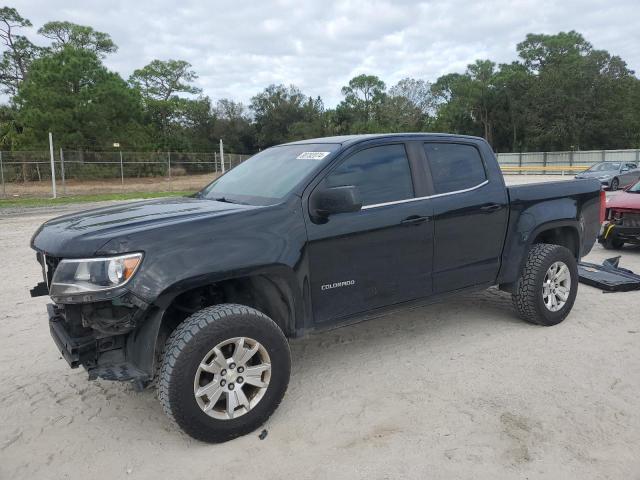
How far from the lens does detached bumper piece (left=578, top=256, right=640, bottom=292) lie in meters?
6.22

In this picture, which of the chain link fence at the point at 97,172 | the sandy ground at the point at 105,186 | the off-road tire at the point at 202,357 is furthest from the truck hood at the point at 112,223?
the sandy ground at the point at 105,186

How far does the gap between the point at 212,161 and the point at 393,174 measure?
3126 centimetres

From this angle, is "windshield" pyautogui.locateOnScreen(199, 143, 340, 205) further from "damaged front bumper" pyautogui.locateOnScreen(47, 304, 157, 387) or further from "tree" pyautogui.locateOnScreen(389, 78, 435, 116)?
"tree" pyautogui.locateOnScreen(389, 78, 435, 116)

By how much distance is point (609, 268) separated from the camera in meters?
6.84

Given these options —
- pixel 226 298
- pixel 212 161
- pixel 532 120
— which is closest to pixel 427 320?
pixel 226 298

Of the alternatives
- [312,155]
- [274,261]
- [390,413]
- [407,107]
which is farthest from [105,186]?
[407,107]

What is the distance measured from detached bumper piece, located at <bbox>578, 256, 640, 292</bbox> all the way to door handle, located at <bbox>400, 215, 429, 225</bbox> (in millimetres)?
3442

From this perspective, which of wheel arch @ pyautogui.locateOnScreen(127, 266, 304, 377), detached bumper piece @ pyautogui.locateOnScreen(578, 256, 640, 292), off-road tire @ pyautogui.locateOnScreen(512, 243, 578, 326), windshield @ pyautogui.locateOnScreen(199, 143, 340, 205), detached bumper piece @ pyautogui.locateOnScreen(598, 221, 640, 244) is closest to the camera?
wheel arch @ pyautogui.locateOnScreen(127, 266, 304, 377)

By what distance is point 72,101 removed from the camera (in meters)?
39.6

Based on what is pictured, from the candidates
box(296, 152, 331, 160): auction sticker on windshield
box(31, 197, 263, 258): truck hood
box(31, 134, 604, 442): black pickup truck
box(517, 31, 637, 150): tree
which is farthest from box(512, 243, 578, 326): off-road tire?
box(517, 31, 637, 150): tree

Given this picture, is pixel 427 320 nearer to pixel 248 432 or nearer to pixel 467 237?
pixel 467 237

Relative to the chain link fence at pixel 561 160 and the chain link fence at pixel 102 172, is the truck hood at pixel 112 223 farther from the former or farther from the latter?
the chain link fence at pixel 561 160

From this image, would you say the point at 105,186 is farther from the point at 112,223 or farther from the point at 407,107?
the point at 407,107

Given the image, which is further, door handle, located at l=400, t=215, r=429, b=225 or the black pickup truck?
door handle, located at l=400, t=215, r=429, b=225
